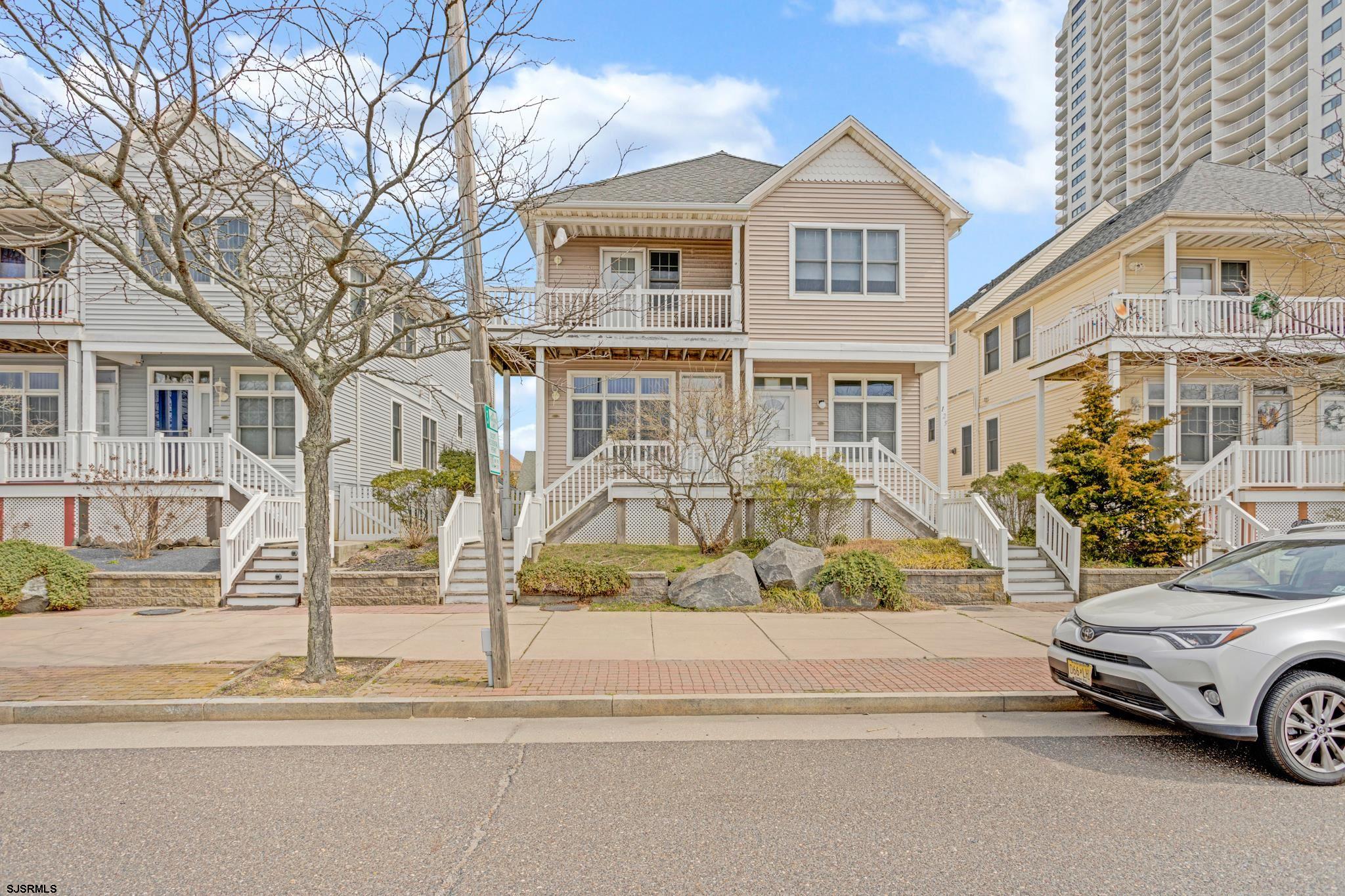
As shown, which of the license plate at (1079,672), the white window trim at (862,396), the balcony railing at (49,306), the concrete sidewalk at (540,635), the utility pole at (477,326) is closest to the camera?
the license plate at (1079,672)

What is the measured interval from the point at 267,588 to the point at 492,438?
7.05 metres

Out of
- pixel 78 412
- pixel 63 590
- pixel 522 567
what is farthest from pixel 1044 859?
pixel 78 412

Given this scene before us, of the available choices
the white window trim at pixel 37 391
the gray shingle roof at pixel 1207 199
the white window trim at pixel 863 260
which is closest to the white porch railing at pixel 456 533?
the white window trim at pixel 863 260

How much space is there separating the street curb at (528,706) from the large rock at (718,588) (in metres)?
4.65

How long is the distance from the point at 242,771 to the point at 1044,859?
4.88 metres

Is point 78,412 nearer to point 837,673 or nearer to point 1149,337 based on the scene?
point 837,673

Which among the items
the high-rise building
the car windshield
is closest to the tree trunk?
the car windshield

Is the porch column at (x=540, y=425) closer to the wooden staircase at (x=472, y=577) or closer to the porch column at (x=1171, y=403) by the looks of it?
the wooden staircase at (x=472, y=577)

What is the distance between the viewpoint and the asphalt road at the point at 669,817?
358cm

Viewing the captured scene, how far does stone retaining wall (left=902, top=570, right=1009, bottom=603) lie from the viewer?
1216 cm

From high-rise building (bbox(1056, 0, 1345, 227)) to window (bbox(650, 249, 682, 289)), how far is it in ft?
125

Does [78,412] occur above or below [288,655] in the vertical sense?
above

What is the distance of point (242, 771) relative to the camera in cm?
505

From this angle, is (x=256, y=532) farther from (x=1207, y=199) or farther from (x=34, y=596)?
(x=1207, y=199)
